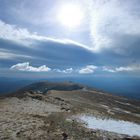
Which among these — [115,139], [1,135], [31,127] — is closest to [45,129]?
[31,127]

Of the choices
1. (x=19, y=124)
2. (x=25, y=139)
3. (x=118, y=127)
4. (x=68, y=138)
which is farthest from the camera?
(x=118, y=127)

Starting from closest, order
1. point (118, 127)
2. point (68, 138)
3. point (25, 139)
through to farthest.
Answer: point (25, 139)
point (68, 138)
point (118, 127)

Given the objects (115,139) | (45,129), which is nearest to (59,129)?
(45,129)

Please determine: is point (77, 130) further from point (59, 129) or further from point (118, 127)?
point (118, 127)

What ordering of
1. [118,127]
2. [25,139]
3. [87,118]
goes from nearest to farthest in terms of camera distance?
[25,139], [118,127], [87,118]

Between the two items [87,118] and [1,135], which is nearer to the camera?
[1,135]

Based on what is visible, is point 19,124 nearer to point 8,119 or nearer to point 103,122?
point 8,119

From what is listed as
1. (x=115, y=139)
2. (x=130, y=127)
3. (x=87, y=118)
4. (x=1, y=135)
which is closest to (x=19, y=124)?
(x=1, y=135)

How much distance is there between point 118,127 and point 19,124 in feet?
45.7

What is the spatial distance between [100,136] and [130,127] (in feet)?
36.3

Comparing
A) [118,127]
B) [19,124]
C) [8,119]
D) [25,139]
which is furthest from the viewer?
[118,127]

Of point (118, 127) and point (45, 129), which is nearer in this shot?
point (45, 129)

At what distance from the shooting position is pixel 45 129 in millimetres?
23125

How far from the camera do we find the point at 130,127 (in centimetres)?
3244
